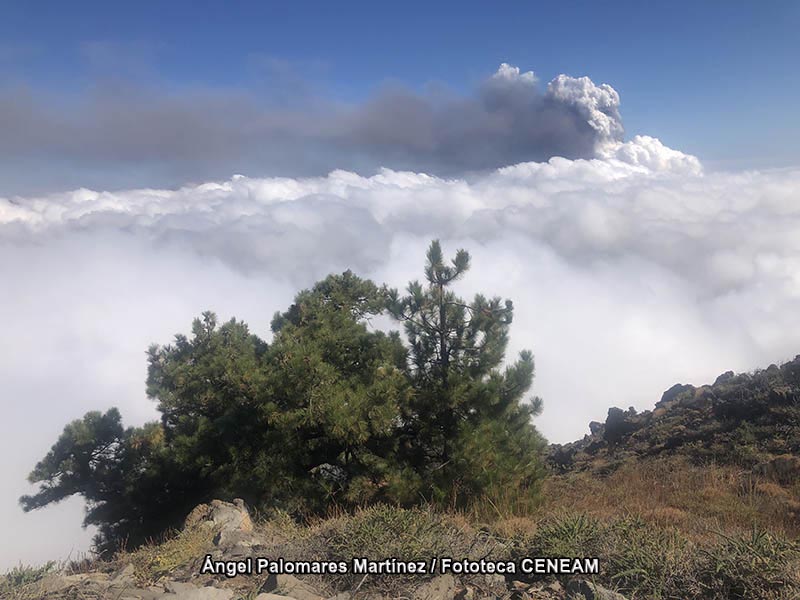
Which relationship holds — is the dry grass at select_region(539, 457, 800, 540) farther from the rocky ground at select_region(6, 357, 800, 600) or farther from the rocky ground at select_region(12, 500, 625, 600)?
the rocky ground at select_region(12, 500, 625, 600)

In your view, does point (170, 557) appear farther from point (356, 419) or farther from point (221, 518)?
point (356, 419)

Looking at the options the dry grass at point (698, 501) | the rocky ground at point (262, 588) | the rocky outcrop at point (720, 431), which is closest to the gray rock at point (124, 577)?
the rocky ground at point (262, 588)

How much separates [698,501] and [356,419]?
203 inches

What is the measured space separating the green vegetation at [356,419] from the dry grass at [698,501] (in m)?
1.48

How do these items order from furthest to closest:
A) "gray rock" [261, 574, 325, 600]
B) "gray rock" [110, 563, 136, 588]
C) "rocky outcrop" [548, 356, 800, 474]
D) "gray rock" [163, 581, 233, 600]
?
"rocky outcrop" [548, 356, 800, 474], "gray rock" [110, 563, 136, 588], "gray rock" [261, 574, 325, 600], "gray rock" [163, 581, 233, 600]

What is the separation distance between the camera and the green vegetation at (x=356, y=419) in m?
8.63

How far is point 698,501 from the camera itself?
7824 millimetres

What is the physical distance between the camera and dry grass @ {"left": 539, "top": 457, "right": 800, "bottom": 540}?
5.90m

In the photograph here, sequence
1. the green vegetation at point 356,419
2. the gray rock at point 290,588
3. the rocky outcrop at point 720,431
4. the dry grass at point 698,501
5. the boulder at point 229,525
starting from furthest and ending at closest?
the rocky outcrop at point 720,431, the green vegetation at point 356,419, the dry grass at point 698,501, the boulder at point 229,525, the gray rock at point 290,588

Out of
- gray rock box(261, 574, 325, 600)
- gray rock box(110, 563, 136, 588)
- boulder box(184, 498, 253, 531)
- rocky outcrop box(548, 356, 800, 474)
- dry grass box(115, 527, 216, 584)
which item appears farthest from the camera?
rocky outcrop box(548, 356, 800, 474)

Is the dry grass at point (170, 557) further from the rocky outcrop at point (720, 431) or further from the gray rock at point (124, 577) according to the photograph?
the rocky outcrop at point (720, 431)

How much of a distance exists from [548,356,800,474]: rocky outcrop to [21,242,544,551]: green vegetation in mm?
5766

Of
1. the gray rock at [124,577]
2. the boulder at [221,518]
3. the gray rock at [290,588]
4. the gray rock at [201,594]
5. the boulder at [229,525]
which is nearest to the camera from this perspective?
the gray rock at [201,594]

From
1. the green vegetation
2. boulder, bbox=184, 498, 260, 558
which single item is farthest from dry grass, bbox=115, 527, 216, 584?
the green vegetation
